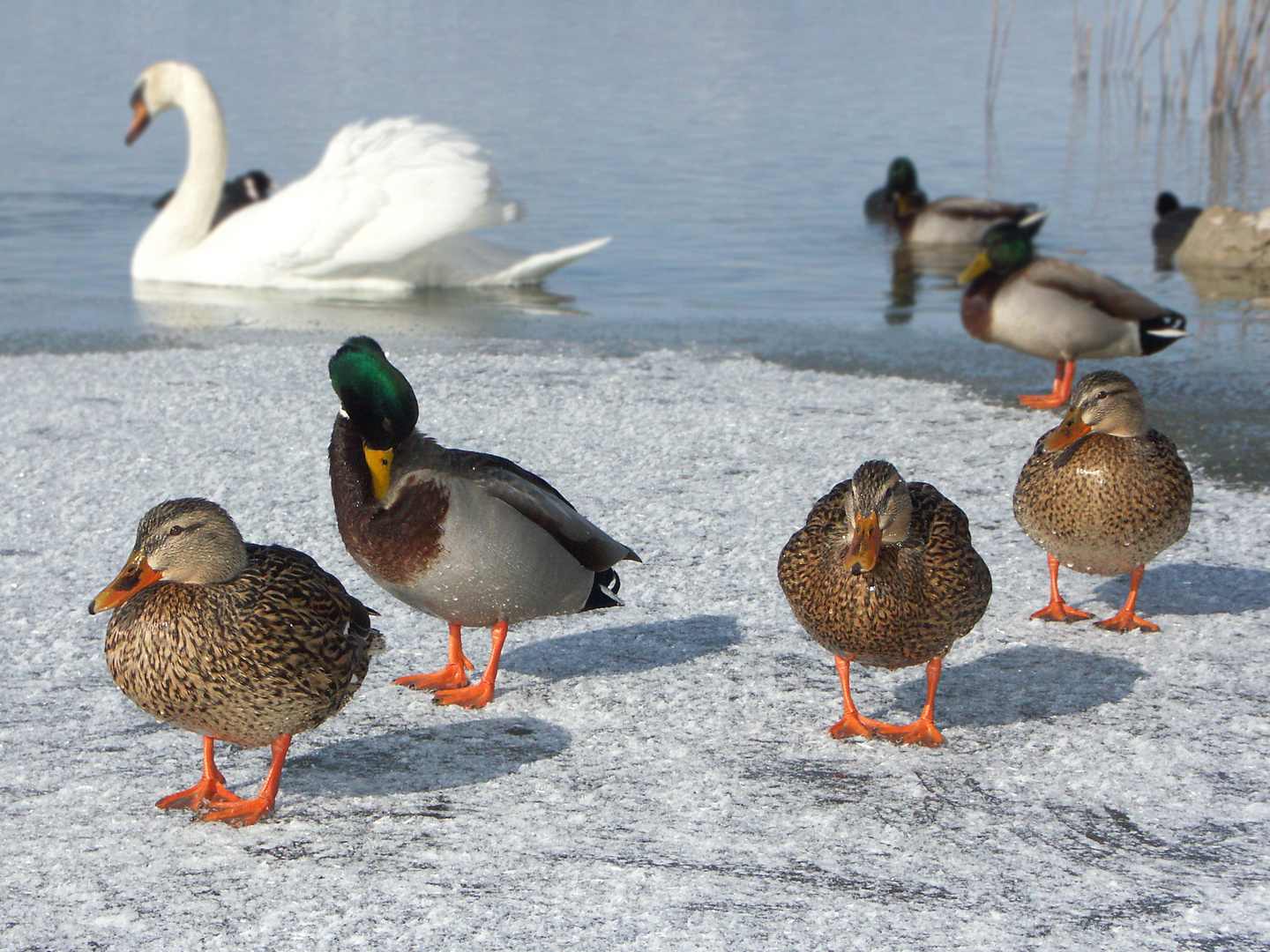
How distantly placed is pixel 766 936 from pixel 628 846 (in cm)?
40

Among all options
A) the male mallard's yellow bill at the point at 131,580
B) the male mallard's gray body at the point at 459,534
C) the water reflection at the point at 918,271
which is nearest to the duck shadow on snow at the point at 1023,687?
the male mallard's gray body at the point at 459,534

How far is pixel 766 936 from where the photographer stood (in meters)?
2.53

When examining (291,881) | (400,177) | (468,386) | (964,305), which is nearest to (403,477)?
(291,881)

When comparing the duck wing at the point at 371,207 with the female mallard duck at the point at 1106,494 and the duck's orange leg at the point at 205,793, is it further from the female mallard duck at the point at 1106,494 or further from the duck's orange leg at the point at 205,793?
the duck's orange leg at the point at 205,793

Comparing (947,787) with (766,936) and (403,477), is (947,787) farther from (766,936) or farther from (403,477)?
(403,477)

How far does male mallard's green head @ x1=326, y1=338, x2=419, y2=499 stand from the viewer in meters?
3.43

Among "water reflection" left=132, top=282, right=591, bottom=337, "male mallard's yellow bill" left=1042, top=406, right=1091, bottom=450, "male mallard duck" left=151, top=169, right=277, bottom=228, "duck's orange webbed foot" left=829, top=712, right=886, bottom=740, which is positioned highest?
"male mallard duck" left=151, top=169, right=277, bottom=228

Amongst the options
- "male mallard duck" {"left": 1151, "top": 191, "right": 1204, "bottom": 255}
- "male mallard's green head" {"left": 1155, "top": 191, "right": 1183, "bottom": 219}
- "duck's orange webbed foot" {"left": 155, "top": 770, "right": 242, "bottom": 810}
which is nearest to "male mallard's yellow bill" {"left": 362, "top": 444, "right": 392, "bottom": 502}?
"duck's orange webbed foot" {"left": 155, "top": 770, "right": 242, "bottom": 810}

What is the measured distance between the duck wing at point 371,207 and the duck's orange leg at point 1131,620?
21.6 ft

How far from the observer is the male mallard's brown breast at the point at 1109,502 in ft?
13.0

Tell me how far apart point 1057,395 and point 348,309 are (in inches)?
199

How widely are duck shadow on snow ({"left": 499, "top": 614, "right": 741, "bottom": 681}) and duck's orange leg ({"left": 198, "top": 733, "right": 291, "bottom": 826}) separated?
0.95 meters

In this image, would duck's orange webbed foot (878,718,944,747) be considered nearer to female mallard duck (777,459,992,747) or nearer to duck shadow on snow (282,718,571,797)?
female mallard duck (777,459,992,747)

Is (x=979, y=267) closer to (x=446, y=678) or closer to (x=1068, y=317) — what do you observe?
(x=1068, y=317)
